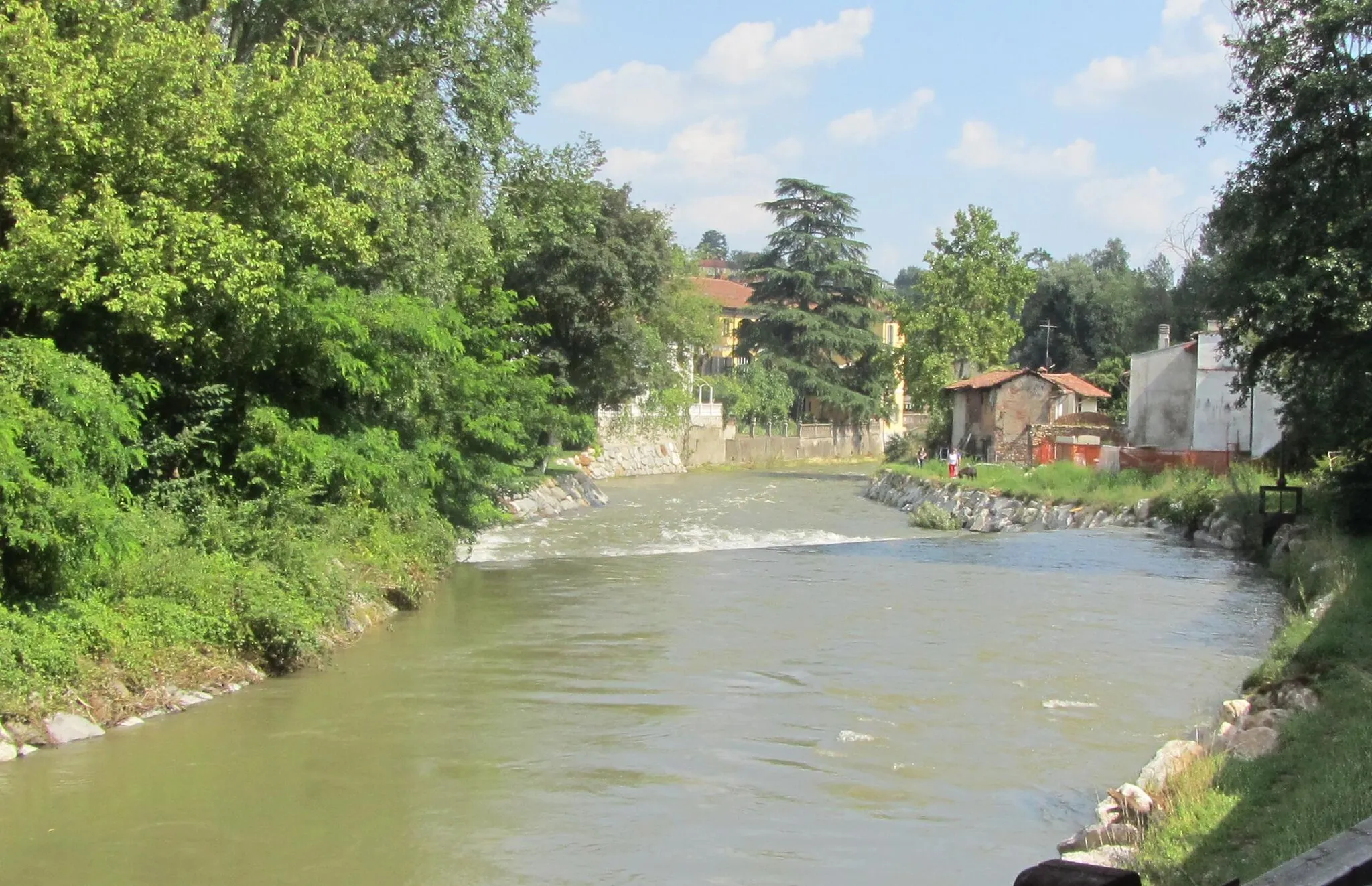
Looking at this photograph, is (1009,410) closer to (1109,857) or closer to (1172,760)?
(1172,760)

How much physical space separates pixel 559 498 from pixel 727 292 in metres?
49.4

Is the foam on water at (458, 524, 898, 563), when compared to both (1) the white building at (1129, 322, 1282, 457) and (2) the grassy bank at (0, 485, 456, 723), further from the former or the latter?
(1) the white building at (1129, 322, 1282, 457)

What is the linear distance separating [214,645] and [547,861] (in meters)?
6.53

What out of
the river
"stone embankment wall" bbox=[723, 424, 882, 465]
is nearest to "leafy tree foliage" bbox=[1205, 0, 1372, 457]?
the river

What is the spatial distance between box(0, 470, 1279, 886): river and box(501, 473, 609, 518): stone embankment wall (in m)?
16.1

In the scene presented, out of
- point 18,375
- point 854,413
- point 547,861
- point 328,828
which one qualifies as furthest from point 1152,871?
point 854,413

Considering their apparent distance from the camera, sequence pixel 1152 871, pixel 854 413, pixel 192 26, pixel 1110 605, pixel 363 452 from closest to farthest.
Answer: pixel 1152 871 → pixel 192 26 → pixel 363 452 → pixel 1110 605 → pixel 854 413

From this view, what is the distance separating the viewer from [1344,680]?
1120cm

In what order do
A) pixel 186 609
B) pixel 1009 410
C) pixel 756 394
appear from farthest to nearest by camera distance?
pixel 756 394 → pixel 1009 410 → pixel 186 609

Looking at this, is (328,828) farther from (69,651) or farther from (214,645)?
(214,645)

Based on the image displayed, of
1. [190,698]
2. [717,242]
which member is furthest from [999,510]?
[717,242]

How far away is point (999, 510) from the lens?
3962 centimetres

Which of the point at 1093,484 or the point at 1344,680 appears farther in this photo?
the point at 1093,484

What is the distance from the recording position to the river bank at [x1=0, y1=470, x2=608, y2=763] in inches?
439
